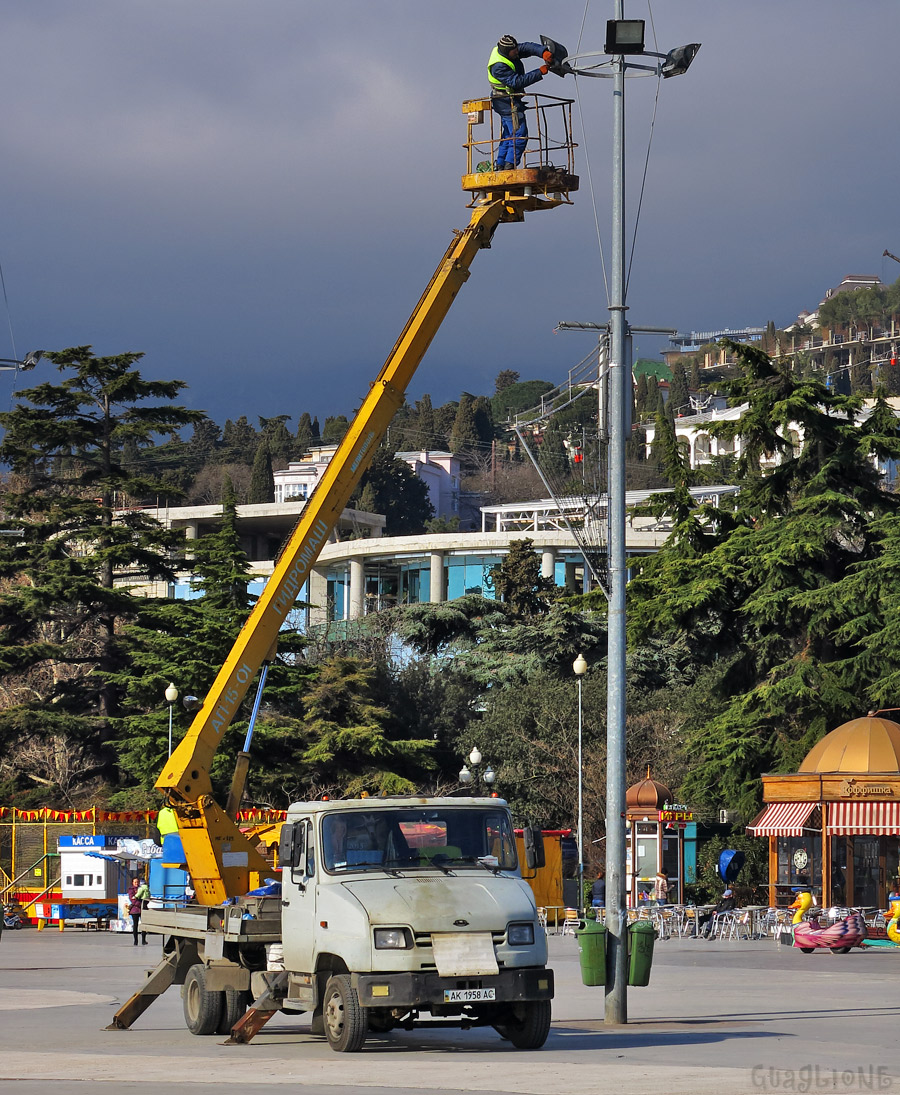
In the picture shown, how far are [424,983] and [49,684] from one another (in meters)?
53.8

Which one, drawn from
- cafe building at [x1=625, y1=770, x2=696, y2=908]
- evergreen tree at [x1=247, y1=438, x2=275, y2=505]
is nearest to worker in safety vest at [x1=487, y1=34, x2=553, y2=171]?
cafe building at [x1=625, y1=770, x2=696, y2=908]

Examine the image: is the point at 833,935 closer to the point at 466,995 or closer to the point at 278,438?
the point at 466,995

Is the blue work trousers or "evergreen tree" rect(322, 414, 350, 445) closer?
the blue work trousers

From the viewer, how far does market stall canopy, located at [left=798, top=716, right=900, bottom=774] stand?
120ft

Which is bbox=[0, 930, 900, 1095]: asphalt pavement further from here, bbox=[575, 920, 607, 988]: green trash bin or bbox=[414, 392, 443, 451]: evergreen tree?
bbox=[414, 392, 443, 451]: evergreen tree

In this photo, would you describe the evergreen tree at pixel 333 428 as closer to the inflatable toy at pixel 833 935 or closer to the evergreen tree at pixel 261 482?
the evergreen tree at pixel 261 482

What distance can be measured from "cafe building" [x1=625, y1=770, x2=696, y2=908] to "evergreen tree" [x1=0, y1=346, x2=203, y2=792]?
799 inches

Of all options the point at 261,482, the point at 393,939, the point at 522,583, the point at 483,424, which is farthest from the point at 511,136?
the point at 483,424

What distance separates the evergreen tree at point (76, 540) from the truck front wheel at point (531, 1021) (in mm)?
40662

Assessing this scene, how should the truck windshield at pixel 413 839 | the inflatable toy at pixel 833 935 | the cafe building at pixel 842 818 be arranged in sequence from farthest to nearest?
1. the cafe building at pixel 842 818
2. the inflatable toy at pixel 833 935
3. the truck windshield at pixel 413 839

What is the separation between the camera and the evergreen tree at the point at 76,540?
53.3 meters

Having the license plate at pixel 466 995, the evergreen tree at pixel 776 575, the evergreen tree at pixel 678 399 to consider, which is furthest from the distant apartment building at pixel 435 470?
the license plate at pixel 466 995

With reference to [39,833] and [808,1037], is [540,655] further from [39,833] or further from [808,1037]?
[808,1037]

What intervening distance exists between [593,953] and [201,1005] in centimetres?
401
